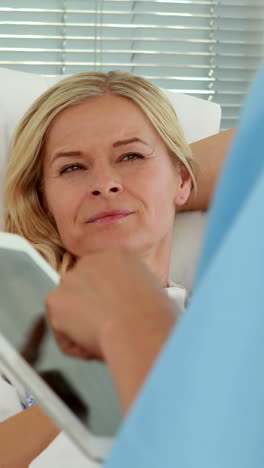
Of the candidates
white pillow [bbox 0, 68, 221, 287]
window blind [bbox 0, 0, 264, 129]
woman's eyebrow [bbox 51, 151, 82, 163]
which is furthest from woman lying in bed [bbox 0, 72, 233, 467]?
window blind [bbox 0, 0, 264, 129]

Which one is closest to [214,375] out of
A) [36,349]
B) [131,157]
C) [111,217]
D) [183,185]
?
[36,349]

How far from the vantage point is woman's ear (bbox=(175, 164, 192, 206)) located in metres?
1.82

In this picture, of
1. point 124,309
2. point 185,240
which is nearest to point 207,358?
point 124,309

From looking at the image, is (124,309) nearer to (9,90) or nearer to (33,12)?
(9,90)

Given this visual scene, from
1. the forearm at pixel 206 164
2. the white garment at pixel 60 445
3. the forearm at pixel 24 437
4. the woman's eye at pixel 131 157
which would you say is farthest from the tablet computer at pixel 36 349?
the forearm at pixel 206 164

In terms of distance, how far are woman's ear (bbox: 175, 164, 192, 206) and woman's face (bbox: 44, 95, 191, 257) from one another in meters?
0.03

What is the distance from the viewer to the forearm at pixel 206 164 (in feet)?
6.42

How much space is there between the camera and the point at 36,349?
0.66 meters

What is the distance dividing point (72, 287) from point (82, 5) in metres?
2.60

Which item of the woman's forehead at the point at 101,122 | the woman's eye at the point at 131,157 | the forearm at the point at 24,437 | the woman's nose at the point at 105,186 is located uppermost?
the woman's forehead at the point at 101,122

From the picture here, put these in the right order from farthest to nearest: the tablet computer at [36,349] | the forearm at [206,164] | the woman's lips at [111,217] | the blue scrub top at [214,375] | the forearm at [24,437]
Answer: the forearm at [206,164] < the woman's lips at [111,217] < the forearm at [24,437] < the tablet computer at [36,349] < the blue scrub top at [214,375]

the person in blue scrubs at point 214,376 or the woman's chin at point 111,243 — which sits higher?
the person in blue scrubs at point 214,376

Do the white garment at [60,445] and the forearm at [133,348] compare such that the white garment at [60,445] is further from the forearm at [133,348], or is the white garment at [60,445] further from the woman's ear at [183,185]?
the woman's ear at [183,185]

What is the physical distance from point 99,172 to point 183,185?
0.25 m
